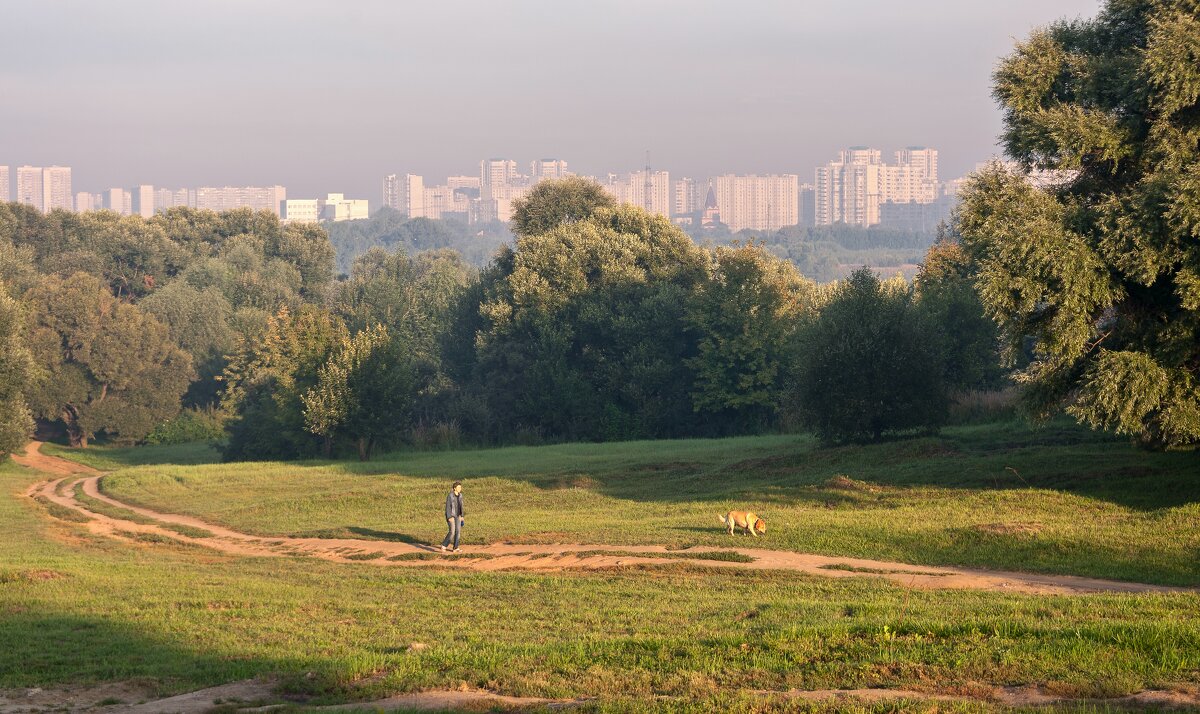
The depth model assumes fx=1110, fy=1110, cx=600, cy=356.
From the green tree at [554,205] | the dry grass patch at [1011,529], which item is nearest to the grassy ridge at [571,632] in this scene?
the dry grass patch at [1011,529]

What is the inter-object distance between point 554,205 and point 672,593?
58595 millimetres

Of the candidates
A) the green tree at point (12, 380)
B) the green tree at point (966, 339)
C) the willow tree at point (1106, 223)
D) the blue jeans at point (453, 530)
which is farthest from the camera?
the green tree at point (12, 380)

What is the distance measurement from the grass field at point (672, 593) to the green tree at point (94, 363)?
132ft

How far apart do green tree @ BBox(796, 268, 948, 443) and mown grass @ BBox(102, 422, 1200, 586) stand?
140 cm

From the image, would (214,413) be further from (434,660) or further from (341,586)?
(434,660)

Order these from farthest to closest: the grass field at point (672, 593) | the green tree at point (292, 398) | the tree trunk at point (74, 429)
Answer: the tree trunk at point (74, 429), the green tree at point (292, 398), the grass field at point (672, 593)

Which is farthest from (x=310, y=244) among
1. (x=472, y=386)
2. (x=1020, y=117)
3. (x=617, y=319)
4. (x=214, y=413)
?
(x=1020, y=117)

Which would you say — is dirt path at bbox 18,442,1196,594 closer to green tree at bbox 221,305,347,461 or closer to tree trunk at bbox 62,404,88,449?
green tree at bbox 221,305,347,461

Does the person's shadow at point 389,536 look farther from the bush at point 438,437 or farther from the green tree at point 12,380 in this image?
the green tree at point 12,380

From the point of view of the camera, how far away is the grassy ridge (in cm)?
1069

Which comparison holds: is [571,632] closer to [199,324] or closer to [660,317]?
[660,317]

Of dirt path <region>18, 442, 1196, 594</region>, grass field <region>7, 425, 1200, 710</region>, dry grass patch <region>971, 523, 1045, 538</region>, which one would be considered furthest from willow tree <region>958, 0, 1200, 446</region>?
dirt path <region>18, 442, 1196, 594</region>

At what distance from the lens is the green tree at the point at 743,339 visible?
6109 cm

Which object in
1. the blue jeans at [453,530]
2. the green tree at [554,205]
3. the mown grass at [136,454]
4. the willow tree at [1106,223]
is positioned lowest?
the mown grass at [136,454]
